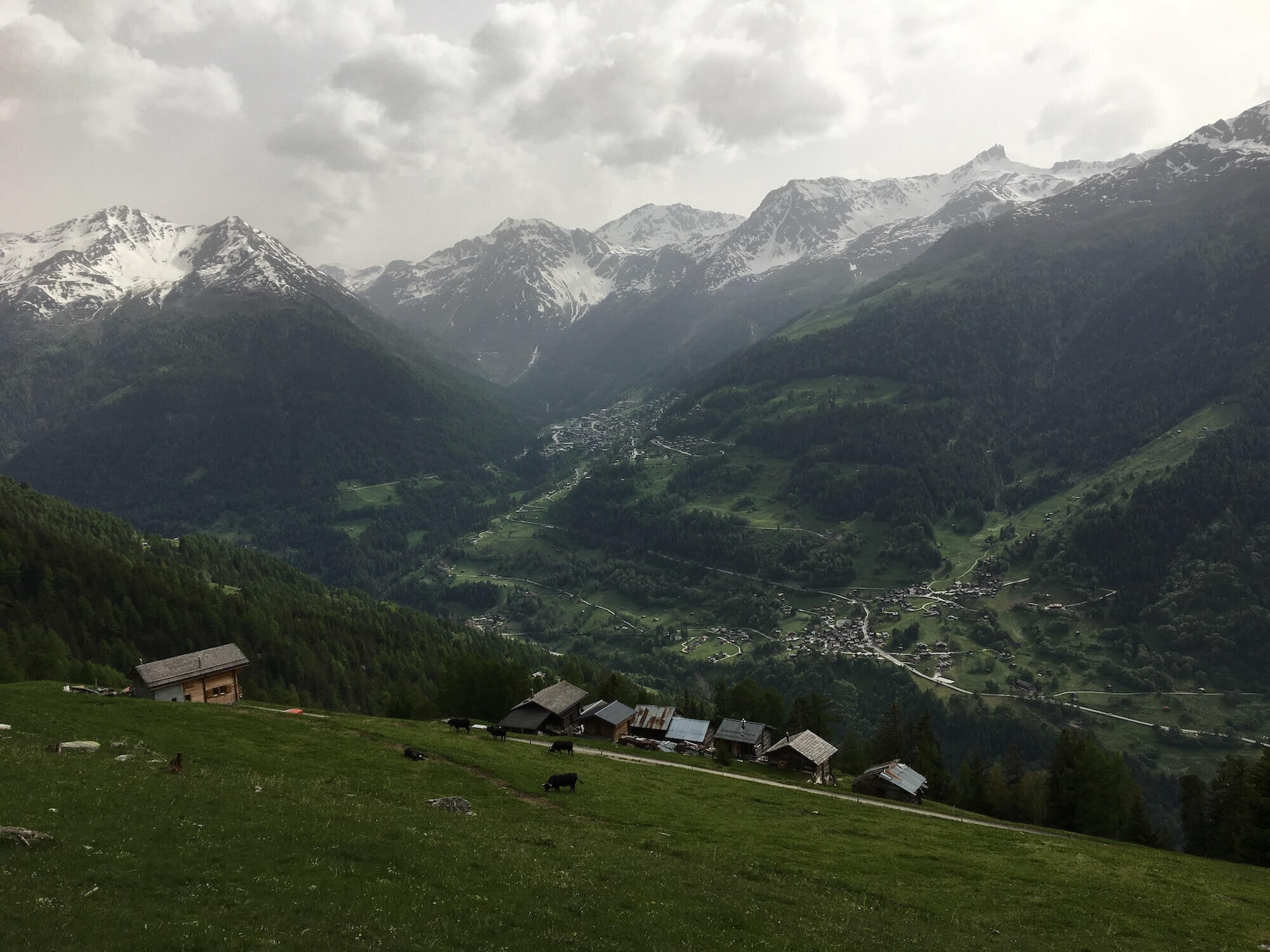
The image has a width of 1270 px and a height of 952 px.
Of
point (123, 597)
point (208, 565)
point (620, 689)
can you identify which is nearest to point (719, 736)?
point (620, 689)

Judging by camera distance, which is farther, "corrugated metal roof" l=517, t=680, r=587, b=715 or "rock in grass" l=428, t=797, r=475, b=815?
"corrugated metal roof" l=517, t=680, r=587, b=715

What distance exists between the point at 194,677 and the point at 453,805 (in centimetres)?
5403

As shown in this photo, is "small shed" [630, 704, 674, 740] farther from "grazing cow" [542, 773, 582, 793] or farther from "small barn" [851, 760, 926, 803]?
"grazing cow" [542, 773, 582, 793]

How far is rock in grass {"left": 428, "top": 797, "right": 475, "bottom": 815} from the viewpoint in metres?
39.2

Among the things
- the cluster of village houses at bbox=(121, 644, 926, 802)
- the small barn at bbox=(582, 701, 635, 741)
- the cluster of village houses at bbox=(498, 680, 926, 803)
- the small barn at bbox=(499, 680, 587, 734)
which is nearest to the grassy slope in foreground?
the cluster of village houses at bbox=(121, 644, 926, 802)

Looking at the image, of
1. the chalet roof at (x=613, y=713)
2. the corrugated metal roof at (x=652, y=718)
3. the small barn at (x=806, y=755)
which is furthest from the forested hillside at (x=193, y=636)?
the small barn at (x=806, y=755)

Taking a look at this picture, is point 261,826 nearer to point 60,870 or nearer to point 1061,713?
point 60,870

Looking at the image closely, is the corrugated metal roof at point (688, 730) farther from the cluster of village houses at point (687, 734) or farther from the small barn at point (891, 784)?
the small barn at point (891, 784)

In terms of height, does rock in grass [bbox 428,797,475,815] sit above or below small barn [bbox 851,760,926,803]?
above

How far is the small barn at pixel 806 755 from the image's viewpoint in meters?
86.0

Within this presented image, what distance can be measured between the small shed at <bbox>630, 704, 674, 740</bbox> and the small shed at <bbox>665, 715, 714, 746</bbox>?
62cm

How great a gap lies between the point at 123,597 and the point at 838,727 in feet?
539

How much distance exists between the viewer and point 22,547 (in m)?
122

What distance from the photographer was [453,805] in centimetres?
3981
